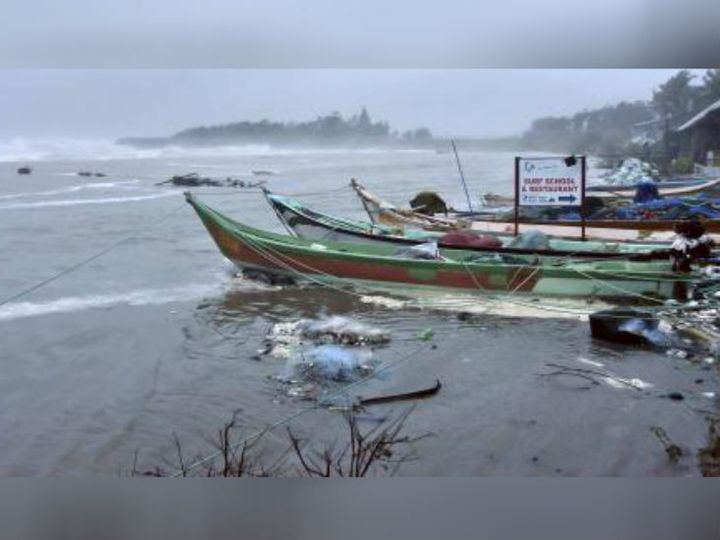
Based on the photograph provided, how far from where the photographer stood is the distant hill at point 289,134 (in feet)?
9.27

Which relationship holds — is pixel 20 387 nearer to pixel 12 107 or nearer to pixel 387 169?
pixel 12 107

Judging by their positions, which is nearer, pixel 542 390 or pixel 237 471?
pixel 237 471

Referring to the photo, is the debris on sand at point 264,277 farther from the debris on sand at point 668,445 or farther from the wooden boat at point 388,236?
the debris on sand at point 668,445

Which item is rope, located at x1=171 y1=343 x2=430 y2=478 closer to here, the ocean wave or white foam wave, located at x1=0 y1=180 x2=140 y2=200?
the ocean wave

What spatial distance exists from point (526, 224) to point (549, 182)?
0.60 meters

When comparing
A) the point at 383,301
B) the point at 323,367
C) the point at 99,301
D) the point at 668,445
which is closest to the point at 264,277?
the point at 383,301

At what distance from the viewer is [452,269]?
4504 mm

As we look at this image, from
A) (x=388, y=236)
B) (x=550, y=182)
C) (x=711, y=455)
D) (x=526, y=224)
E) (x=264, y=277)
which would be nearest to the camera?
(x=711, y=455)

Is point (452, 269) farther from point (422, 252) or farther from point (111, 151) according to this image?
point (111, 151)

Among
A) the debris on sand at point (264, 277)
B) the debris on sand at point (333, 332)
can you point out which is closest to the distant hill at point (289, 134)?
the debris on sand at point (333, 332)

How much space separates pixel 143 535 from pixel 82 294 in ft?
3.83

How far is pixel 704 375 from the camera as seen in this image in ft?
11.0

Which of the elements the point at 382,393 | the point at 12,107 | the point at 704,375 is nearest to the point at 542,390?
the point at 382,393

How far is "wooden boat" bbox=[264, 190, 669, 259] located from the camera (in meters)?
4.20
